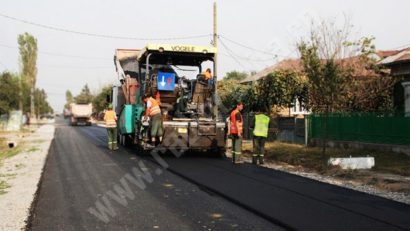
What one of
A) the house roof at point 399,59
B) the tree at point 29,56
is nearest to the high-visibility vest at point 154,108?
the house roof at point 399,59

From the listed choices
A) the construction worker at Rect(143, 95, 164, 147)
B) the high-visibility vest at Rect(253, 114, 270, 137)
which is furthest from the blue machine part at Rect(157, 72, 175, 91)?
the high-visibility vest at Rect(253, 114, 270, 137)

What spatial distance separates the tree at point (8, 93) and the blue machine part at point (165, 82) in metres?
30.2

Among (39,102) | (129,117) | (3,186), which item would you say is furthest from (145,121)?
(39,102)

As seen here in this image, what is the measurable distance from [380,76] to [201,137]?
939 centimetres

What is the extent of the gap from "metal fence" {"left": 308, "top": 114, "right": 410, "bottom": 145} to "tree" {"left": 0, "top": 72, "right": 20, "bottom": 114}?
99.3 ft

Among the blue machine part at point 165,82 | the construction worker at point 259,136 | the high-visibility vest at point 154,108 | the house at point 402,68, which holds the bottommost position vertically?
the construction worker at point 259,136

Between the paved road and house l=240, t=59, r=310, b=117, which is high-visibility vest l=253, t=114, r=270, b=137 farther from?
house l=240, t=59, r=310, b=117

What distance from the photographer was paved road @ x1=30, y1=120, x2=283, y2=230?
6180 mm

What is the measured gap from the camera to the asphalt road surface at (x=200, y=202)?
20.4 feet

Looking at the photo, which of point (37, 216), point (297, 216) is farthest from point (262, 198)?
point (37, 216)

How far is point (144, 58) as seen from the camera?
47.8ft

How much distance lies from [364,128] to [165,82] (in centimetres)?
657

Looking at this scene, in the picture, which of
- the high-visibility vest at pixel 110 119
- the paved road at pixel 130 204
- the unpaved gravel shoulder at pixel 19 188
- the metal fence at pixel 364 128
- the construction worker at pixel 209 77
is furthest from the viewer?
the high-visibility vest at pixel 110 119

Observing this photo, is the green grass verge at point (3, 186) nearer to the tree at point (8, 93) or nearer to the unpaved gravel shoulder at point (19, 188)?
the unpaved gravel shoulder at point (19, 188)
